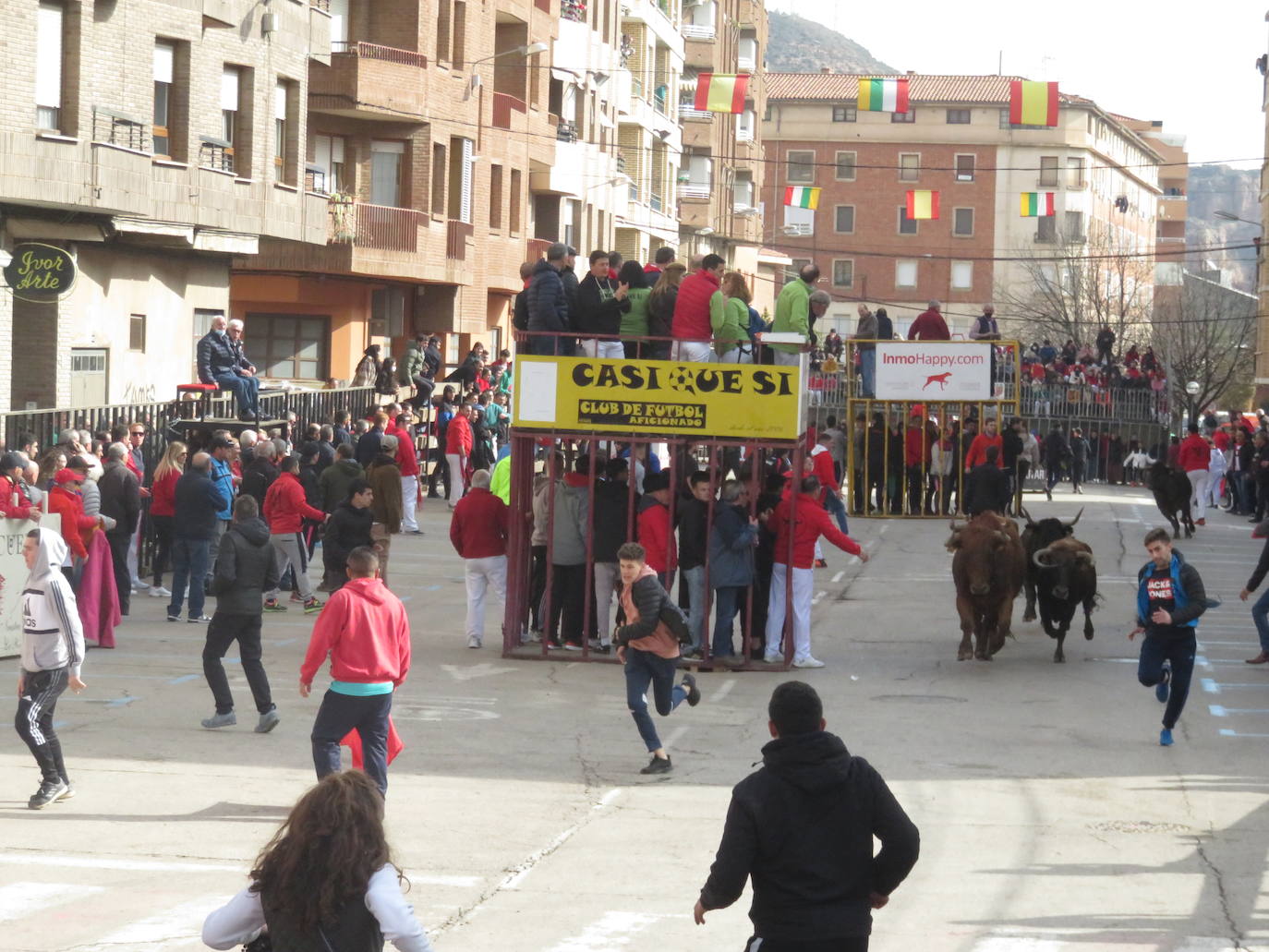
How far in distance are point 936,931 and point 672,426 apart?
9.72 m

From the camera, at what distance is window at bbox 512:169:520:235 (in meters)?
50.8

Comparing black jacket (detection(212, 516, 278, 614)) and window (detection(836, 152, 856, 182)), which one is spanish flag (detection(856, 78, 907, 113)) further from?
window (detection(836, 152, 856, 182))

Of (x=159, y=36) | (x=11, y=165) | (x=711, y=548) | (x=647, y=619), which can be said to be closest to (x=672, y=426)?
(x=711, y=548)

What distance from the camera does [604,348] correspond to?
19203 mm

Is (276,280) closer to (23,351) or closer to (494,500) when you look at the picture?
(23,351)

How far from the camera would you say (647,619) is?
42.9 ft

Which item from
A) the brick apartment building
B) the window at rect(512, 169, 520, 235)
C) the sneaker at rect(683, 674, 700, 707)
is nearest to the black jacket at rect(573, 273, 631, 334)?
the sneaker at rect(683, 674, 700, 707)

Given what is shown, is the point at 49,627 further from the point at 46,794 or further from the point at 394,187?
the point at 394,187

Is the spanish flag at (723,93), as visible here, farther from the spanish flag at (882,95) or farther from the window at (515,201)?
the spanish flag at (882,95)

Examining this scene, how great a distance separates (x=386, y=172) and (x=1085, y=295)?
44614 millimetres

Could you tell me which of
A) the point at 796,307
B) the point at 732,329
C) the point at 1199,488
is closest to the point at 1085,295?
the point at 1199,488

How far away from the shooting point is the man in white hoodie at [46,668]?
38.3 ft

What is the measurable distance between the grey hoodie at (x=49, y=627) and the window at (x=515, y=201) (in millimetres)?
39518

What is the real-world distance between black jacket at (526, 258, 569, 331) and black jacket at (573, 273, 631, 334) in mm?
170
